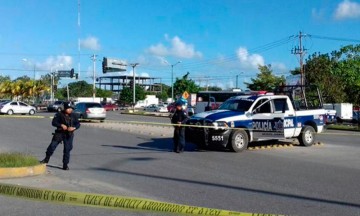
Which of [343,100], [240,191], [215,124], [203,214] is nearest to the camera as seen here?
[203,214]

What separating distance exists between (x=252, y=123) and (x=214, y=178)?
6090mm

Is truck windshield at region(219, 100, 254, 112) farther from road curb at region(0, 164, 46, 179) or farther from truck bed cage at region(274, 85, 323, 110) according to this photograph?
road curb at region(0, 164, 46, 179)

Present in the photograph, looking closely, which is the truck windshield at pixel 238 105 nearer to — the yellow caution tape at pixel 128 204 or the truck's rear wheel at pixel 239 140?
the truck's rear wheel at pixel 239 140

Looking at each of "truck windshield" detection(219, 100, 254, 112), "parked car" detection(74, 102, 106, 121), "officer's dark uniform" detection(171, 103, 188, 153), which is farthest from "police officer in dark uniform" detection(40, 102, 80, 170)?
"parked car" detection(74, 102, 106, 121)

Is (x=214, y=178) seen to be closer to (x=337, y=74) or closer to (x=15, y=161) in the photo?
(x=15, y=161)

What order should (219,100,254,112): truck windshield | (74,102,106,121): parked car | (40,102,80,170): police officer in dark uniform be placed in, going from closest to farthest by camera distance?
(40,102,80,170): police officer in dark uniform
(219,100,254,112): truck windshield
(74,102,106,121): parked car

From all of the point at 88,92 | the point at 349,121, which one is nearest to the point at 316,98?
the point at 349,121

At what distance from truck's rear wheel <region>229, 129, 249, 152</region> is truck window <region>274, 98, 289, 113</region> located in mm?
1791

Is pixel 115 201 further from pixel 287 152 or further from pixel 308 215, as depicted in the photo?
pixel 287 152

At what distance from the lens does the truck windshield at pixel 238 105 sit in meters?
16.4

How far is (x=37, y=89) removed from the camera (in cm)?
8512

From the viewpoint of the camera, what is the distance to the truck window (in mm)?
16844

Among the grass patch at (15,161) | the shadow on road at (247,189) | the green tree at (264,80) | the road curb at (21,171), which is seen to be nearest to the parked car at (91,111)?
the shadow on road at (247,189)

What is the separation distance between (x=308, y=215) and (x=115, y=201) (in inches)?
123
